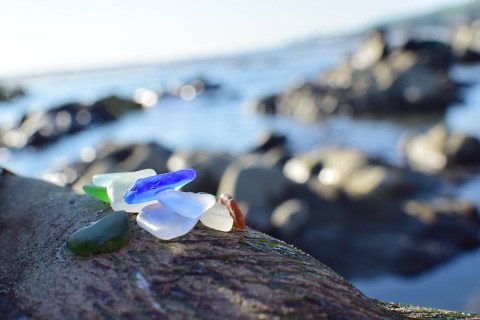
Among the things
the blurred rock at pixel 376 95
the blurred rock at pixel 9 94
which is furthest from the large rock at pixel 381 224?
the blurred rock at pixel 9 94

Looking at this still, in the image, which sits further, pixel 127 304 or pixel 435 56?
pixel 435 56

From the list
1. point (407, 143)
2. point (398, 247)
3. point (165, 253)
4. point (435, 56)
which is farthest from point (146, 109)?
point (165, 253)

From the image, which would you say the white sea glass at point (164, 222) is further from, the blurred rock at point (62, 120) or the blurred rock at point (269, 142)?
the blurred rock at point (62, 120)

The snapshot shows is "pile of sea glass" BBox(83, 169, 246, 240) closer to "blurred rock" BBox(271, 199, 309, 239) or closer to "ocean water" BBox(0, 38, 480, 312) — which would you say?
"ocean water" BBox(0, 38, 480, 312)

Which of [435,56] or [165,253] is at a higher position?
[435,56]

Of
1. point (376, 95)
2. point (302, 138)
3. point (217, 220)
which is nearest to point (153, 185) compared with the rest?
point (217, 220)

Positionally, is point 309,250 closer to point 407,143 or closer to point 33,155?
point 407,143

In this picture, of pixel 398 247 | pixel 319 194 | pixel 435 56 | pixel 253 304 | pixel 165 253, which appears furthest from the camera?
pixel 435 56
